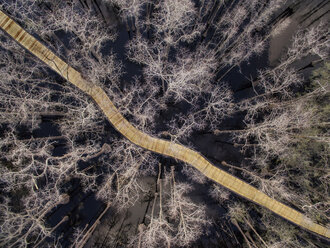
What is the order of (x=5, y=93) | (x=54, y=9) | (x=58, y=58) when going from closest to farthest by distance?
(x=58, y=58)
(x=5, y=93)
(x=54, y=9)

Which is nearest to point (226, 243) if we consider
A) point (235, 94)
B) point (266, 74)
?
point (235, 94)

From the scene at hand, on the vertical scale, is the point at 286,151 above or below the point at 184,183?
above

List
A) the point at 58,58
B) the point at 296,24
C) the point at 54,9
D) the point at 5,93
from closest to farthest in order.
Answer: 1. the point at 58,58
2. the point at 5,93
3. the point at 54,9
4. the point at 296,24

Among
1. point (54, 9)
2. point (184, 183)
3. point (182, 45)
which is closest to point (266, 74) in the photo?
point (182, 45)

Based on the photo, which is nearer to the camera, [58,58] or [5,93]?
[58,58]

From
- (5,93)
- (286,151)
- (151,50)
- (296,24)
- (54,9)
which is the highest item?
(296,24)

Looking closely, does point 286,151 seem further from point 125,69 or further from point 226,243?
point 125,69

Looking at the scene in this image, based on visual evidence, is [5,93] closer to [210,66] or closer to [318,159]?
[210,66]

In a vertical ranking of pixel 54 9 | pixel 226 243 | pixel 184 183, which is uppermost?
pixel 54 9

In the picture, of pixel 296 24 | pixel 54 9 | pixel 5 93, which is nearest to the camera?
pixel 5 93
